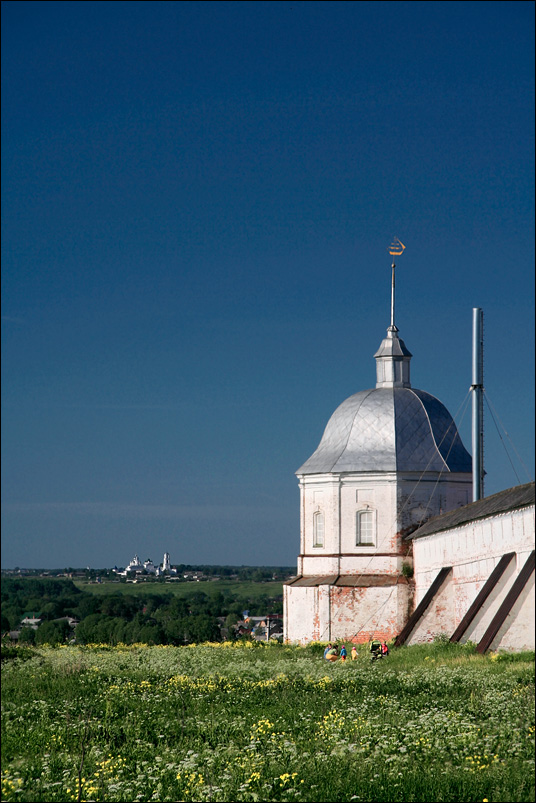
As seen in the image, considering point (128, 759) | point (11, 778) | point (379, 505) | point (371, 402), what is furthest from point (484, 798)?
point (371, 402)

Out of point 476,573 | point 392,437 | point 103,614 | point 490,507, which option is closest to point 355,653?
point 476,573

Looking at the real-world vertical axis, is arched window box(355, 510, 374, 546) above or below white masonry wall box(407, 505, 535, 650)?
above

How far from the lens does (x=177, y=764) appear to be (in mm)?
9367

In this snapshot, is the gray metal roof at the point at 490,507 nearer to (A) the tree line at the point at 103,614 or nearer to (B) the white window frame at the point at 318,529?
(B) the white window frame at the point at 318,529

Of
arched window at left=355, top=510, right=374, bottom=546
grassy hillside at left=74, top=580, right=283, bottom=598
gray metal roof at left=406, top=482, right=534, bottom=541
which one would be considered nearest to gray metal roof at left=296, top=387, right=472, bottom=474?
arched window at left=355, top=510, right=374, bottom=546

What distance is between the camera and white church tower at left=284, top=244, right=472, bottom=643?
31.0 meters

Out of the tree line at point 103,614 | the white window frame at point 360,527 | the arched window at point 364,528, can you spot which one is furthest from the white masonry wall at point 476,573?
the tree line at point 103,614

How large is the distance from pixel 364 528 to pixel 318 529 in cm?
187

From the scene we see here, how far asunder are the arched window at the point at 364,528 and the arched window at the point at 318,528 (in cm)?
145

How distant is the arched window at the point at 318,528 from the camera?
108ft

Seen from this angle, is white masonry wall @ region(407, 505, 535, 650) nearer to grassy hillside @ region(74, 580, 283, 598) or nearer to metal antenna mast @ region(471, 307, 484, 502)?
metal antenna mast @ region(471, 307, 484, 502)

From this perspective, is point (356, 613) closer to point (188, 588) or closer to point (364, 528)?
point (364, 528)

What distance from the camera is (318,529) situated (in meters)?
33.1

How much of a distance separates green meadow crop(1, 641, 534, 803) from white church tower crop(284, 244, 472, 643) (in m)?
14.0
